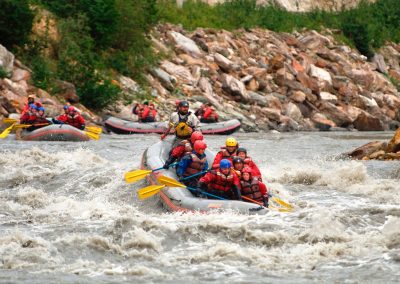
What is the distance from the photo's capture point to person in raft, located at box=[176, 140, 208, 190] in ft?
44.1

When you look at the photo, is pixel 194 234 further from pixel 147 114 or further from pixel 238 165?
pixel 147 114

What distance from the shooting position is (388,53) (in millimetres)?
49906

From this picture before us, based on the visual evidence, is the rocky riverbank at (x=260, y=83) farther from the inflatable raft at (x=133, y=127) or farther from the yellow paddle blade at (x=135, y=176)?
the yellow paddle blade at (x=135, y=176)

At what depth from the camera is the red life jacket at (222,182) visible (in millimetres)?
11992

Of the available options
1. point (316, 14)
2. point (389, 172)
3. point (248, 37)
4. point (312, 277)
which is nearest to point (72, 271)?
point (312, 277)

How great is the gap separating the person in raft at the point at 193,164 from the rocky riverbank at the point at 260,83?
43.9 feet

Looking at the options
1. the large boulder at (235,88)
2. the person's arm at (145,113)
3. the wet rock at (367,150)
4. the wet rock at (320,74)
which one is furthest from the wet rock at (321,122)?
the wet rock at (367,150)

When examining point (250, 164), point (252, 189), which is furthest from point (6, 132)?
point (252, 189)

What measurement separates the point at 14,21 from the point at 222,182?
63.7 ft

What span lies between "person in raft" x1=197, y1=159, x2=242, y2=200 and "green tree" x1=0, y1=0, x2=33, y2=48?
1880 cm

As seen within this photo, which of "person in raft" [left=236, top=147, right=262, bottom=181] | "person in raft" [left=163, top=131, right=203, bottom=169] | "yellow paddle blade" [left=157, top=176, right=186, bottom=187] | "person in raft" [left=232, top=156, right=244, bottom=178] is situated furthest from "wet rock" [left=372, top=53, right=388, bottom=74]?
"person in raft" [left=232, top=156, right=244, bottom=178]

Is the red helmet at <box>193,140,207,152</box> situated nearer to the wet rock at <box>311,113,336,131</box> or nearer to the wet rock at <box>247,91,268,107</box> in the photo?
the wet rock at <box>247,91,268,107</box>

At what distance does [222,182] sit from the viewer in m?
12.1

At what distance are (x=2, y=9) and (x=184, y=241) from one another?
2096 cm
